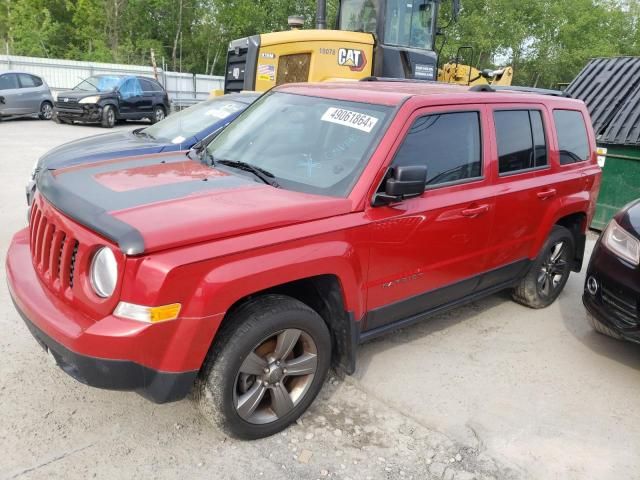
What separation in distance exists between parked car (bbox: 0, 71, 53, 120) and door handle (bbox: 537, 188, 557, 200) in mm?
16483

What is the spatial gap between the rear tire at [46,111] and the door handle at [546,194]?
56.7 feet

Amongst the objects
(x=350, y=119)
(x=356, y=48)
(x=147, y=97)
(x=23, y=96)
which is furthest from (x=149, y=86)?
(x=350, y=119)

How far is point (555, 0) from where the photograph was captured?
40375 millimetres

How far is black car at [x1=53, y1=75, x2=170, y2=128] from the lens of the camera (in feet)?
52.8

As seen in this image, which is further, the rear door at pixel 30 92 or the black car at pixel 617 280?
the rear door at pixel 30 92

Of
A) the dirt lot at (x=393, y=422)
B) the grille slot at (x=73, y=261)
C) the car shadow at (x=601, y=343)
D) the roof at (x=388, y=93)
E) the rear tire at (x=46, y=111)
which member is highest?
the roof at (x=388, y=93)

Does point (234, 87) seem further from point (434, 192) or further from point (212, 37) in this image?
point (212, 37)

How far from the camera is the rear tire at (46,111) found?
17.4 meters

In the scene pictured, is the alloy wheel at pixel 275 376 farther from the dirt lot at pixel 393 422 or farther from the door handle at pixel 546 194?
the door handle at pixel 546 194

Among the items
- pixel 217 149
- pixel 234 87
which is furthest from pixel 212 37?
pixel 217 149

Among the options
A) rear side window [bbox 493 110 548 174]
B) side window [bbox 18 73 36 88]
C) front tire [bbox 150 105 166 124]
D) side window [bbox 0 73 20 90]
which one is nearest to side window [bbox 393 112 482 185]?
rear side window [bbox 493 110 548 174]

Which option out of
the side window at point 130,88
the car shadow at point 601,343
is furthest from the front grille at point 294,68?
the side window at point 130,88

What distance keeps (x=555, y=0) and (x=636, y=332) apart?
4399 centimetres

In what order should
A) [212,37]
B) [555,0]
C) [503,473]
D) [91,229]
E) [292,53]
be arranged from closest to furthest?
[91,229] → [503,473] → [292,53] → [212,37] → [555,0]
